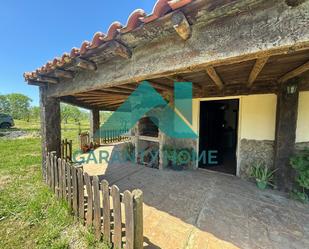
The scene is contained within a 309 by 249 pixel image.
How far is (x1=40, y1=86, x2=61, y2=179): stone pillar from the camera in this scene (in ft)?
12.1

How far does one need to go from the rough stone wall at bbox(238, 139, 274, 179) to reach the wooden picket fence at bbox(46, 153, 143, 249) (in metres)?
3.13

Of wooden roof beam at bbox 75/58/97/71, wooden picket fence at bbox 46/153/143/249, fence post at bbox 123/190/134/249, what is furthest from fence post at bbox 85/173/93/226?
wooden roof beam at bbox 75/58/97/71

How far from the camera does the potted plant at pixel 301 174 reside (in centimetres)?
279

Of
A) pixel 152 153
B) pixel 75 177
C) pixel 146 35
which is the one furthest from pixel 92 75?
pixel 152 153

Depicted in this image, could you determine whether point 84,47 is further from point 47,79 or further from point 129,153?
point 129,153

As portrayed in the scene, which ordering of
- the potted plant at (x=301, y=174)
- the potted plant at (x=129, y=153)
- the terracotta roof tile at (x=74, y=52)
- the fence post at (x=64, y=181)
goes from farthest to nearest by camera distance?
the potted plant at (x=129, y=153), the potted plant at (x=301, y=174), the fence post at (x=64, y=181), the terracotta roof tile at (x=74, y=52)

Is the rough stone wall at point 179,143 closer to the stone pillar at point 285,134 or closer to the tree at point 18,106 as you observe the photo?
the stone pillar at point 285,134

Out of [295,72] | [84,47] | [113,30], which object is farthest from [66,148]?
[295,72]

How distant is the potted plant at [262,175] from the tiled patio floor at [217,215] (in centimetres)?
18

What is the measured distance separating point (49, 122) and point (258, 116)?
4.95 meters

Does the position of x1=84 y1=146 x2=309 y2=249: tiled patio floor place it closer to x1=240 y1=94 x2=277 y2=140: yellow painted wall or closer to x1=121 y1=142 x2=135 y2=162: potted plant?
x1=240 y1=94 x2=277 y2=140: yellow painted wall

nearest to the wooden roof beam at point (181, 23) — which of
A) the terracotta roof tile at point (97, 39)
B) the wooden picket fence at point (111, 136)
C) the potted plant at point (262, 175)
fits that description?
the terracotta roof tile at point (97, 39)

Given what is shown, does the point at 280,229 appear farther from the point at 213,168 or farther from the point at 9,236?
the point at 9,236

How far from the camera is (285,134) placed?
10.4ft
